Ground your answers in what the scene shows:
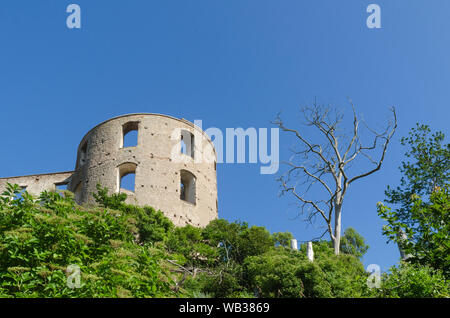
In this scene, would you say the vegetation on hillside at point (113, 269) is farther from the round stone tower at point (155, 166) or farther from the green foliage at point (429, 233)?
the round stone tower at point (155, 166)

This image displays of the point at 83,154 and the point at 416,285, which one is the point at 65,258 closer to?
the point at 416,285

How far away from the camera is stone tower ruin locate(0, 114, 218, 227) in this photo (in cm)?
1914

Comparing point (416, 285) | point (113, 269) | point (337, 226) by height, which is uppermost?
point (337, 226)

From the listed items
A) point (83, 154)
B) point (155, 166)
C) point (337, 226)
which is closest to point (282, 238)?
point (337, 226)

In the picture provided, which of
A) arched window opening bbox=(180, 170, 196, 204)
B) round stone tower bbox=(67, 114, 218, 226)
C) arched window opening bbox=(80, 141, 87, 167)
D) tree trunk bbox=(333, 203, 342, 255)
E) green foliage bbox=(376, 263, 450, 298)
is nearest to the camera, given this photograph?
green foliage bbox=(376, 263, 450, 298)

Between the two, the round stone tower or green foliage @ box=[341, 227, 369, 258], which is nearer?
the round stone tower

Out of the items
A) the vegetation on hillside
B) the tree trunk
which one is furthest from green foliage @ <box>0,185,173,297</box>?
the tree trunk

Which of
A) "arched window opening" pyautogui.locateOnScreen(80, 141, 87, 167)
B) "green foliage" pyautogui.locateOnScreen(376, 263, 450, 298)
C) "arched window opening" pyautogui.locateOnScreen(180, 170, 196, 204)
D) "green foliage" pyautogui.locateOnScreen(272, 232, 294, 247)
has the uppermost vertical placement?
"arched window opening" pyautogui.locateOnScreen(80, 141, 87, 167)

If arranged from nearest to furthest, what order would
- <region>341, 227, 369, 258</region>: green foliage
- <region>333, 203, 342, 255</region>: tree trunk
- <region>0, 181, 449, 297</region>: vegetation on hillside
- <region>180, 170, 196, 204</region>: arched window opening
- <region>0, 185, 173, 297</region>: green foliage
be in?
1. <region>0, 185, 173, 297</region>: green foliage
2. <region>0, 181, 449, 297</region>: vegetation on hillside
3. <region>333, 203, 342, 255</region>: tree trunk
4. <region>180, 170, 196, 204</region>: arched window opening
5. <region>341, 227, 369, 258</region>: green foliage

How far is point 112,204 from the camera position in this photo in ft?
52.3

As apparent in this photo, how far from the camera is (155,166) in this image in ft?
64.3

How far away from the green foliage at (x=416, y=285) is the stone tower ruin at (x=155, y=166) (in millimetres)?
12481

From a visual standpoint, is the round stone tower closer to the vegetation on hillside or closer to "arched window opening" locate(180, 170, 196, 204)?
"arched window opening" locate(180, 170, 196, 204)

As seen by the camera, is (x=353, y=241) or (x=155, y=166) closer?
(x=155, y=166)
